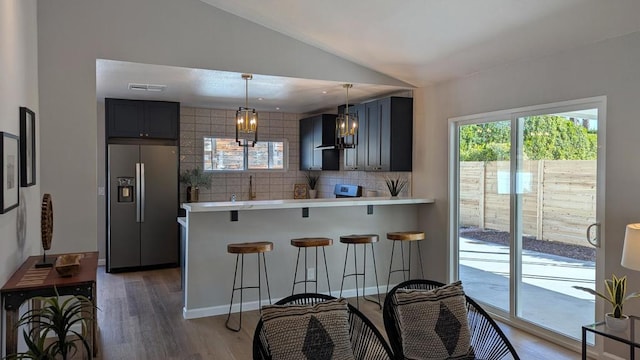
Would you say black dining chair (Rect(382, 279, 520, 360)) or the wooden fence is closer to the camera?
black dining chair (Rect(382, 279, 520, 360))

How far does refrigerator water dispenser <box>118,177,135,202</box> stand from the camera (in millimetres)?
6293

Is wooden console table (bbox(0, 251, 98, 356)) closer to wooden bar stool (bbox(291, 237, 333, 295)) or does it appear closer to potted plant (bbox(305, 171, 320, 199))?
wooden bar stool (bbox(291, 237, 333, 295))

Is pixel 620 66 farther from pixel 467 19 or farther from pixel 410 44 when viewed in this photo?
pixel 410 44

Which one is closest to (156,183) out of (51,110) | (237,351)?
(51,110)

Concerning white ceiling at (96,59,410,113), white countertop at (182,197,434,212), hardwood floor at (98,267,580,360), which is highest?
white ceiling at (96,59,410,113)

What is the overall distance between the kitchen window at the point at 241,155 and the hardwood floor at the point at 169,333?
2.54 metres

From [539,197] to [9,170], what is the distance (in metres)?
3.97

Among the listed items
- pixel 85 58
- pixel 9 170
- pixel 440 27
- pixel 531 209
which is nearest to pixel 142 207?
pixel 85 58

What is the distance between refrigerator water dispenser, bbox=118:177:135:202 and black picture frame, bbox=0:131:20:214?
11.9 feet

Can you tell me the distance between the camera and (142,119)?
644 centimetres

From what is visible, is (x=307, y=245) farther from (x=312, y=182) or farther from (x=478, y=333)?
(x=312, y=182)

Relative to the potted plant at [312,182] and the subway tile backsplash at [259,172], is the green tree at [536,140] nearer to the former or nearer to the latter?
the subway tile backsplash at [259,172]

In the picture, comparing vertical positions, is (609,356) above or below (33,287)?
below

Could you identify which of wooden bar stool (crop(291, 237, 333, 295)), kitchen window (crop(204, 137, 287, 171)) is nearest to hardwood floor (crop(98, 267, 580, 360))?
wooden bar stool (crop(291, 237, 333, 295))
